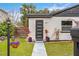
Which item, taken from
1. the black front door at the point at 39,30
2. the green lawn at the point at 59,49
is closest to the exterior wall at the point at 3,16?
the black front door at the point at 39,30

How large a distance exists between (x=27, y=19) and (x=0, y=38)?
39 centimetres

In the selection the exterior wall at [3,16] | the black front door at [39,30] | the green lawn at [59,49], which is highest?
the exterior wall at [3,16]

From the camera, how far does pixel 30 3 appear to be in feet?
14.8

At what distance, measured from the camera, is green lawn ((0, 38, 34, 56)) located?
4551mm

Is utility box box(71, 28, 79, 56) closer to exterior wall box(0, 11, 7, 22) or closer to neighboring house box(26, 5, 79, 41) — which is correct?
neighboring house box(26, 5, 79, 41)

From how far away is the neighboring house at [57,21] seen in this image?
4.50 metres

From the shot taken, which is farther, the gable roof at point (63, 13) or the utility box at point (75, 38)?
the gable roof at point (63, 13)

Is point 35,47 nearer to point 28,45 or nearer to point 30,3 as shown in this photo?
point 28,45

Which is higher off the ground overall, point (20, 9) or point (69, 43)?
point (20, 9)

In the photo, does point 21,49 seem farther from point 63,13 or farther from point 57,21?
point 63,13

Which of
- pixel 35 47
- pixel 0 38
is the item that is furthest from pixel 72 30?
pixel 0 38

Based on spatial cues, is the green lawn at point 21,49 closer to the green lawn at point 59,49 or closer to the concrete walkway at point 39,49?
the concrete walkway at point 39,49

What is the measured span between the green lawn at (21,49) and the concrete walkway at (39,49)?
1.9 inches

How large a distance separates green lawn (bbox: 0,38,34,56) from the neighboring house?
17 centimetres
